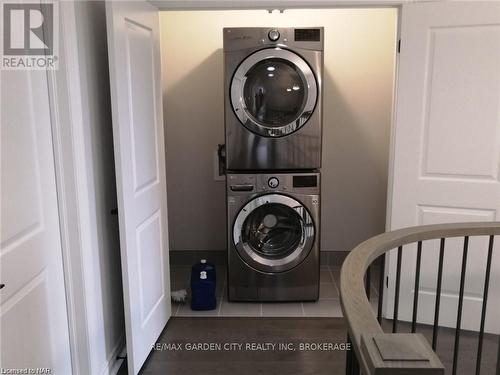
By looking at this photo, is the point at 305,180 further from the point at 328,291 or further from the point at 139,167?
the point at 139,167

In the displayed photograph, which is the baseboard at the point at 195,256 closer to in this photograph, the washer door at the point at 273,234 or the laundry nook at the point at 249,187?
the laundry nook at the point at 249,187

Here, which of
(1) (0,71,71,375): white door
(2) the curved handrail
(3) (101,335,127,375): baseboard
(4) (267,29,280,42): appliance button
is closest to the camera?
(2) the curved handrail

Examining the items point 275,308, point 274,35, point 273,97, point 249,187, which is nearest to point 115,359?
point 275,308

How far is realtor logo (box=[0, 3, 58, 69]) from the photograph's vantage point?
147cm

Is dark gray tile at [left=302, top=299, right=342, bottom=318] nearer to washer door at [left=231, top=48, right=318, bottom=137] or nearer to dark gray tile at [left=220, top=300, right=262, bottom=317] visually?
dark gray tile at [left=220, top=300, right=262, bottom=317]

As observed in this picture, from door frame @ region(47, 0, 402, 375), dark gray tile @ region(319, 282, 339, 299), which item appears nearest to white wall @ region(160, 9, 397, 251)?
dark gray tile @ region(319, 282, 339, 299)

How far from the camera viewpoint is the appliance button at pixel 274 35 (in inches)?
104

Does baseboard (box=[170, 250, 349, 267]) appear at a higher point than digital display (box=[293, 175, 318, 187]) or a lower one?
lower

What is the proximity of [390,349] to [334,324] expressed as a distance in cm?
205

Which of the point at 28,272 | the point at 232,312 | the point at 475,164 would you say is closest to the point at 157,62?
the point at 28,272

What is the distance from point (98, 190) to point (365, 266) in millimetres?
1270

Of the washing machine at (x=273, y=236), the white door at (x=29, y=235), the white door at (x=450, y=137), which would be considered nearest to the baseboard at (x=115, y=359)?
the white door at (x=29, y=235)

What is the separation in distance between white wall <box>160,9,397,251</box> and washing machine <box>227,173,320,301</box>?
2.61 ft

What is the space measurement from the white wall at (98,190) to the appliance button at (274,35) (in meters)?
1.00
